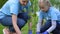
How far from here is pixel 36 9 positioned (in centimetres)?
315

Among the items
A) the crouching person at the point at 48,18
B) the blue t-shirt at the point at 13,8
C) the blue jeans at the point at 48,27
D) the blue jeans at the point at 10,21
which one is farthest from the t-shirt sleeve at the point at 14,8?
the blue jeans at the point at 48,27

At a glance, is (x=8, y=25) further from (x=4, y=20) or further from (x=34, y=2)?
(x=34, y=2)

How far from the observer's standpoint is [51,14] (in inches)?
129

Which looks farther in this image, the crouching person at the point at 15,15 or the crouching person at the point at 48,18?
the crouching person at the point at 15,15

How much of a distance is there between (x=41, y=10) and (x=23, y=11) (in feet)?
1.34

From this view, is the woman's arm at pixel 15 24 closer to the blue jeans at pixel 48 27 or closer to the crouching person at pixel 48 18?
the crouching person at pixel 48 18

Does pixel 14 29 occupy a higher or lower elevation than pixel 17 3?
lower

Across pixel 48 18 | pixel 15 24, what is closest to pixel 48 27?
pixel 48 18

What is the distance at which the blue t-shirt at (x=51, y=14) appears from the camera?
328 cm

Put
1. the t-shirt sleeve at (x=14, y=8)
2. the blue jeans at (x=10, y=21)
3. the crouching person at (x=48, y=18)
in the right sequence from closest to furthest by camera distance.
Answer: the crouching person at (x=48, y=18), the t-shirt sleeve at (x=14, y=8), the blue jeans at (x=10, y=21)

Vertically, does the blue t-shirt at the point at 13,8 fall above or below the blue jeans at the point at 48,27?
above

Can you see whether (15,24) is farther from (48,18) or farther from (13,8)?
(48,18)

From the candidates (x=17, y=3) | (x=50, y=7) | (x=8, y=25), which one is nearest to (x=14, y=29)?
(x=8, y=25)

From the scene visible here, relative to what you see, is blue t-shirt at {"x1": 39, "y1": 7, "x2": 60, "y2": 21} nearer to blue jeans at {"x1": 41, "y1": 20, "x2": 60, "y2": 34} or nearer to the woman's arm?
blue jeans at {"x1": 41, "y1": 20, "x2": 60, "y2": 34}
